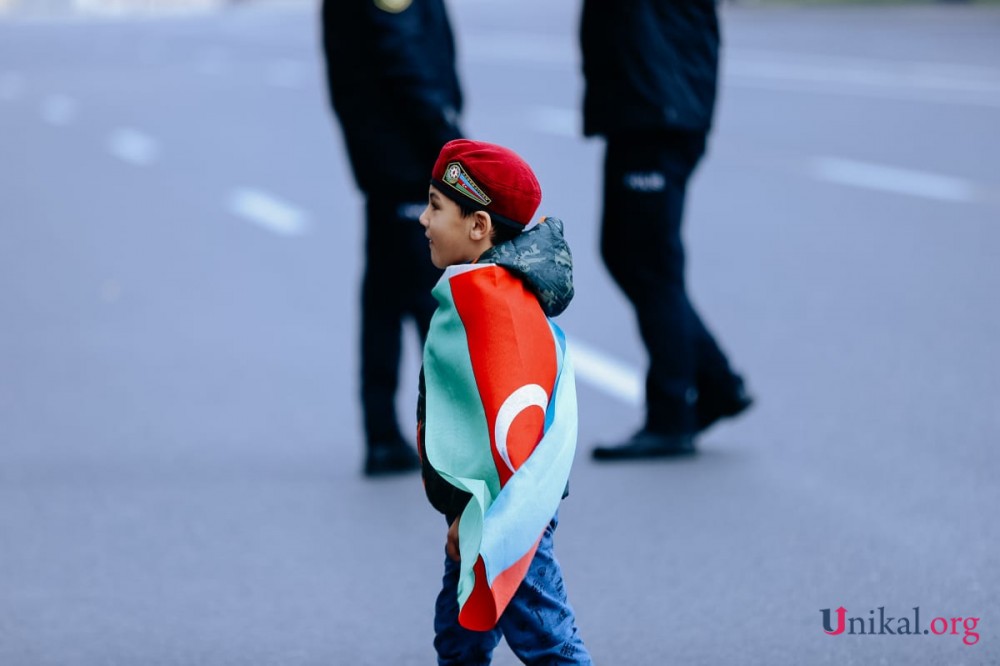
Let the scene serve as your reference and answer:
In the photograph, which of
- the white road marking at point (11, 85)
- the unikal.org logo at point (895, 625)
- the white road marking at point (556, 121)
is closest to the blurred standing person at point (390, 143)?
the unikal.org logo at point (895, 625)

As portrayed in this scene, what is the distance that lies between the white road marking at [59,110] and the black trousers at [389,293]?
1210cm

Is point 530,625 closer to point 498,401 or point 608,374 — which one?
point 498,401

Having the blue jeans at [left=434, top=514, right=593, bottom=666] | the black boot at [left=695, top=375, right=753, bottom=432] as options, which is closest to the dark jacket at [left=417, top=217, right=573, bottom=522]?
the blue jeans at [left=434, top=514, right=593, bottom=666]

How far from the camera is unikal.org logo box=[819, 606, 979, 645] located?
437 centimetres

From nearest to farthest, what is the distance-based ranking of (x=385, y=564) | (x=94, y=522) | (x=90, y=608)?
(x=90, y=608), (x=385, y=564), (x=94, y=522)

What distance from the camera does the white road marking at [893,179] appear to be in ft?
37.1

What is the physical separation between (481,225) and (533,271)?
0.14m

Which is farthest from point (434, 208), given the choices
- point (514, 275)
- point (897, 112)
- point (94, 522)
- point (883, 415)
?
point (897, 112)

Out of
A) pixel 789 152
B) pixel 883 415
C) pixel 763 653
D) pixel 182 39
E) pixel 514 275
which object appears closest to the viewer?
pixel 514 275

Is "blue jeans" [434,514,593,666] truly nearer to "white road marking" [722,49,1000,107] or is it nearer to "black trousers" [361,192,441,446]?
"black trousers" [361,192,441,446]

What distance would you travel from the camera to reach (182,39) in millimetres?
30531

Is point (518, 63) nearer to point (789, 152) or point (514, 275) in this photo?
point (789, 152)

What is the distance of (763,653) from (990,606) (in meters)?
0.64

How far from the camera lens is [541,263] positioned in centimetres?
319
